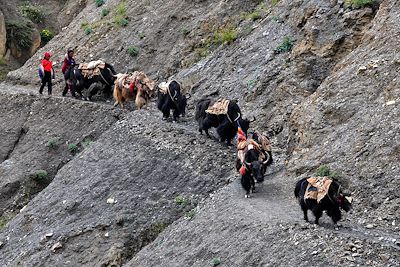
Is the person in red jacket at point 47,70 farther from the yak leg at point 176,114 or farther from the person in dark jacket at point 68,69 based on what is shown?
the yak leg at point 176,114

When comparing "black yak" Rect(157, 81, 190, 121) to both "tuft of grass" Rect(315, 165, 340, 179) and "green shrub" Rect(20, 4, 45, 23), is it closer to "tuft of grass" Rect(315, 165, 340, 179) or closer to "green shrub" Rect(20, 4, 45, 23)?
"tuft of grass" Rect(315, 165, 340, 179)

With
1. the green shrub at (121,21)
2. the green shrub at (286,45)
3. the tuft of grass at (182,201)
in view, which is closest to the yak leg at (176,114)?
the green shrub at (286,45)

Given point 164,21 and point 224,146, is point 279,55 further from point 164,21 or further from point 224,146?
point 164,21

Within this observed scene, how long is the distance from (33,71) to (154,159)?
12384mm

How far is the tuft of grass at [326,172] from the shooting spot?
16.2 m

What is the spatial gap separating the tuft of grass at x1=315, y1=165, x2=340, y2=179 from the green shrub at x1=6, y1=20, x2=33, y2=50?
24905 mm

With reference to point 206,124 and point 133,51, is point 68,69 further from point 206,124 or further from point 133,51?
point 206,124

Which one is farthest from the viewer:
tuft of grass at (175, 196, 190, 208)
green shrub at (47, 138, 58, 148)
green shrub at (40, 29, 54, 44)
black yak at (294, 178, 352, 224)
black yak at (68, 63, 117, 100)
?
green shrub at (40, 29, 54, 44)

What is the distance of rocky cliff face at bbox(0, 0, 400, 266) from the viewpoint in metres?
14.7

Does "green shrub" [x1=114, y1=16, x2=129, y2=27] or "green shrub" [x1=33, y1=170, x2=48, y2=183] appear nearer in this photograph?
"green shrub" [x1=33, y1=170, x2=48, y2=183]

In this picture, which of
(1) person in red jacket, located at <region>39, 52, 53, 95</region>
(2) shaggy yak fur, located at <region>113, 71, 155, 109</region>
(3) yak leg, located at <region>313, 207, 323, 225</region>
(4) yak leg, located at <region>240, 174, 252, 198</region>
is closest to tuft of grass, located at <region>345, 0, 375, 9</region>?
(2) shaggy yak fur, located at <region>113, 71, 155, 109</region>

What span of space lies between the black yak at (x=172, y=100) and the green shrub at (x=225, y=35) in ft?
12.8

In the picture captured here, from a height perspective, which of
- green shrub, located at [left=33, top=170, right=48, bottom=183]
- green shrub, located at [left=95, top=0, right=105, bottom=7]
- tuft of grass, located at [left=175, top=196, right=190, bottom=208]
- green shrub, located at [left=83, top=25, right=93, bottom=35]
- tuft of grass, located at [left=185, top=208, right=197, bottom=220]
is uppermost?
green shrub, located at [left=95, top=0, right=105, bottom=7]

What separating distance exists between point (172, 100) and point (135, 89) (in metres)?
2.62
